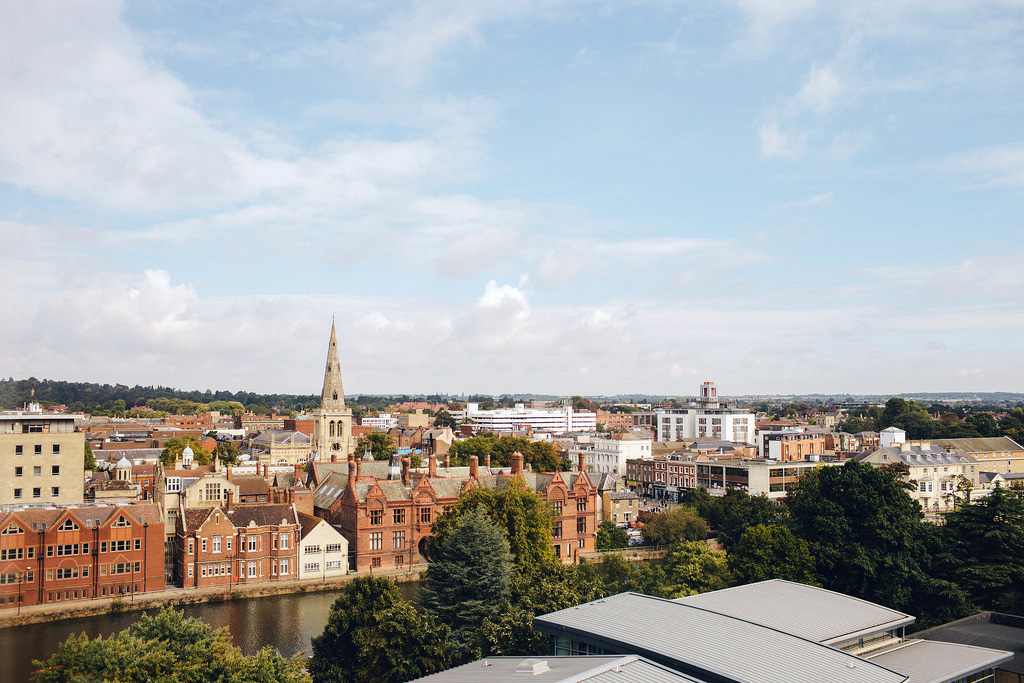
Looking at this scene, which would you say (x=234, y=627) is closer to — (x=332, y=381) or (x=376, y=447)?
(x=332, y=381)

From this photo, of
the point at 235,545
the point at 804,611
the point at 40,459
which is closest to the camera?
the point at 804,611

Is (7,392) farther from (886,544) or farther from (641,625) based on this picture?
(886,544)

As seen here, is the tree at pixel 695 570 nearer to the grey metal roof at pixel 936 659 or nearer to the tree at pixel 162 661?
the grey metal roof at pixel 936 659

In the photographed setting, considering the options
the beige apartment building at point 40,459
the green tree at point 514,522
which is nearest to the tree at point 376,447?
the beige apartment building at point 40,459

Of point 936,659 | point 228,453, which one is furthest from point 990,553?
point 228,453

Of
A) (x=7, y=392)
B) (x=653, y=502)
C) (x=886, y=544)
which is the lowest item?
(x=653, y=502)

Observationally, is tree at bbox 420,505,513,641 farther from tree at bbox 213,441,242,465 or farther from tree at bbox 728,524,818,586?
tree at bbox 213,441,242,465

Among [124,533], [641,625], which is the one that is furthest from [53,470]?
[641,625]
